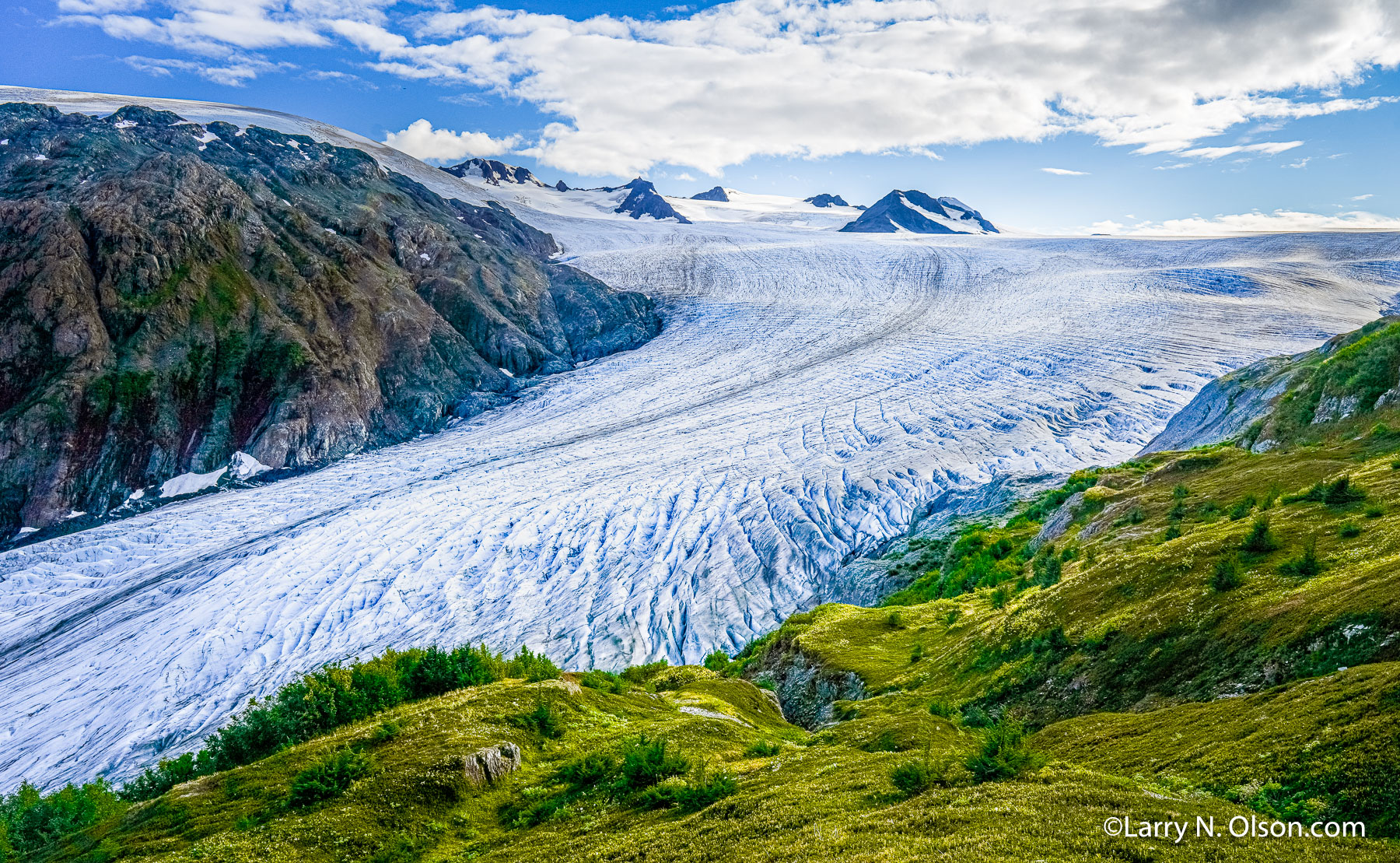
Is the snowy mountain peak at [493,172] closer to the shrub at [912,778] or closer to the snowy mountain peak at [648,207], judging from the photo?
the snowy mountain peak at [648,207]

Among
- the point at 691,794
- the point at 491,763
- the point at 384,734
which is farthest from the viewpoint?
the point at 384,734

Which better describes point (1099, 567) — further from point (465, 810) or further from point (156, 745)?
point (156, 745)

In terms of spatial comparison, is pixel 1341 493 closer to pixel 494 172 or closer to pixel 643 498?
pixel 643 498

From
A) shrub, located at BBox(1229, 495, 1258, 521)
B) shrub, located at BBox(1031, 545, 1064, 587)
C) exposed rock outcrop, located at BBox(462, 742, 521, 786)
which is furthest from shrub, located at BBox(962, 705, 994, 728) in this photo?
exposed rock outcrop, located at BBox(462, 742, 521, 786)

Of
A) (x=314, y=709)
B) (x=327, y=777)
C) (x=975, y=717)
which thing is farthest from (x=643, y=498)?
(x=327, y=777)

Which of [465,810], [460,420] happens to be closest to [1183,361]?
[460,420]
